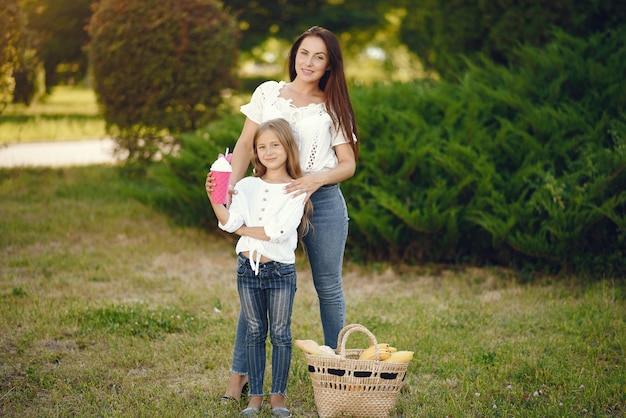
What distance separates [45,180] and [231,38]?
3.26 metres

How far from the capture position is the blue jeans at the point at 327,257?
3832 millimetres

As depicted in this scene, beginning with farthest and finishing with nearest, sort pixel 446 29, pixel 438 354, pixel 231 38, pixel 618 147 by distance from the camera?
1. pixel 231 38
2. pixel 446 29
3. pixel 618 147
4. pixel 438 354

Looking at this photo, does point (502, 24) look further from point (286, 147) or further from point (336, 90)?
point (286, 147)

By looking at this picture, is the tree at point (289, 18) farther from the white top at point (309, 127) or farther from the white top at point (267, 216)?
the white top at point (267, 216)

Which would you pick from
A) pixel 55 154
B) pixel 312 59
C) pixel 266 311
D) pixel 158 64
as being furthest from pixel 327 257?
pixel 55 154

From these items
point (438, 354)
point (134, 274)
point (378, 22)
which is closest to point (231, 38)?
point (134, 274)

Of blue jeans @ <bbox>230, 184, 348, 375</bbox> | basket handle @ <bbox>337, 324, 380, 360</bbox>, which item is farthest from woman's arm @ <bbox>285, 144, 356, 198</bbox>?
basket handle @ <bbox>337, 324, 380, 360</bbox>

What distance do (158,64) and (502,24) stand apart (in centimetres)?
426

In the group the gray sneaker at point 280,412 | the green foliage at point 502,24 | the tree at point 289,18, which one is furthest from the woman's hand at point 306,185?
the tree at point 289,18

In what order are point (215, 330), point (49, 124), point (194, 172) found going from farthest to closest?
point (49, 124) < point (194, 172) < point (215, 330)

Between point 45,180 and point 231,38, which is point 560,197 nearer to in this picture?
point 231,38

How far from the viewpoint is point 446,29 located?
9156 millimetres

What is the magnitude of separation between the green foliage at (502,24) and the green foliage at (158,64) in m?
2.79

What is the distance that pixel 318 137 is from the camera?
3732mm
